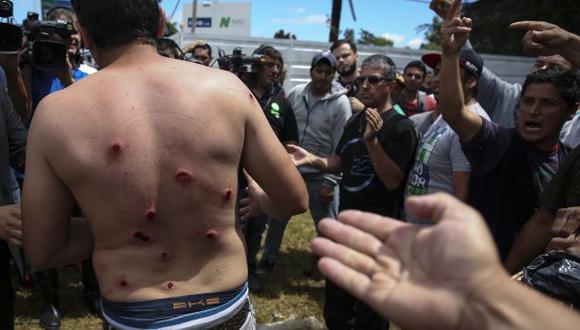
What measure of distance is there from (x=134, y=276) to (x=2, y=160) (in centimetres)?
129

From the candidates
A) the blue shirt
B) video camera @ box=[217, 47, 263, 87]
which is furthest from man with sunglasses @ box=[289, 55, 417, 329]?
the blue shirt

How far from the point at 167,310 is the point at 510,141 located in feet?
5.99

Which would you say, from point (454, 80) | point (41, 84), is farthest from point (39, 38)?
point (454, 80)

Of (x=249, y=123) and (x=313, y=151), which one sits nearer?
(x=249, y=123)

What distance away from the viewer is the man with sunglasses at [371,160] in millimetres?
2865

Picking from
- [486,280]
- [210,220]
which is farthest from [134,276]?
[486,280]

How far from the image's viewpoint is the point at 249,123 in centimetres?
149

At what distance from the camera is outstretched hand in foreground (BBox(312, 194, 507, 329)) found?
90cm

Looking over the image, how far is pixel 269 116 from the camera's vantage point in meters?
3.90

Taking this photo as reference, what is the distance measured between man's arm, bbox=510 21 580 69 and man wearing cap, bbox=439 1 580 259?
0.60ft

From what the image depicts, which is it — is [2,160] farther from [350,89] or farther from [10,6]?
[350,89]

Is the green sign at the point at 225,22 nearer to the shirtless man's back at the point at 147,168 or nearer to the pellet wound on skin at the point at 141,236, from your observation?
the shirtless man's back at the point at 147,168

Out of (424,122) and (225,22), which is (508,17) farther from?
(424,122)

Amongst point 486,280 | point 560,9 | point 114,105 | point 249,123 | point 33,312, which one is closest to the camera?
point 486,280
